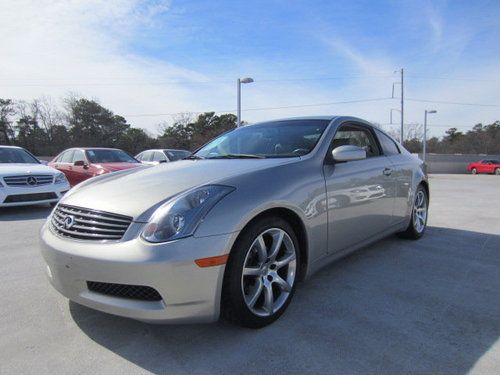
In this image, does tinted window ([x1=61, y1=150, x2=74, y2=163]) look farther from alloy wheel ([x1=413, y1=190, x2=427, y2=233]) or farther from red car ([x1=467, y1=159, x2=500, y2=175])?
red car ([x1=467, y1=159, x2=500, y2=175])

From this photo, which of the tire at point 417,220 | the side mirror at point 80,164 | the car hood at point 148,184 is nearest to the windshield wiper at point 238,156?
the car hood at point 148,184

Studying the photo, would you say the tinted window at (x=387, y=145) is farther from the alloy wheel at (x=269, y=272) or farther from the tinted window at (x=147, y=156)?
the tinted window at (x=147, y=156)

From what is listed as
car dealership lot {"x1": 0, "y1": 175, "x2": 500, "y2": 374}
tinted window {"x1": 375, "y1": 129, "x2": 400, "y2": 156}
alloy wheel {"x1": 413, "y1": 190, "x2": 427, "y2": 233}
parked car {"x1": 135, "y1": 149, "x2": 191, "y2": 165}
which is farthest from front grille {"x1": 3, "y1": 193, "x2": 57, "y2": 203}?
alloy wheel {"x1": 413, "y1": 190, "x2": 427, "y2": 233}

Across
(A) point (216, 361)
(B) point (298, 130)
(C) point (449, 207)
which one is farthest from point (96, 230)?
(C) point (449, 207)

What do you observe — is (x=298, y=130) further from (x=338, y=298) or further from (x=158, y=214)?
(x=158, y=214)

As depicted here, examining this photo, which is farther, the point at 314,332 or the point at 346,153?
the point at 346,153

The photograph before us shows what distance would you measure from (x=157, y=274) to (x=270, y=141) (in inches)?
74.9

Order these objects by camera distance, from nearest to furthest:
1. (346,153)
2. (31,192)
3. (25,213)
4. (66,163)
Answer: (346,153)
(31,192)
(25,213)
(66,163)

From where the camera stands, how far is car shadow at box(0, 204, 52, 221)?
708cm

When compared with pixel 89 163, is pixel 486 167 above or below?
below

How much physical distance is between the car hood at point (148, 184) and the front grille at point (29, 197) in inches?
202

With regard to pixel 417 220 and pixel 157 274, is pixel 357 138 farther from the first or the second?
pixel 157 274

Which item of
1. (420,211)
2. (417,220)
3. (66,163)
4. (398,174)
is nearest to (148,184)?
(398,174)

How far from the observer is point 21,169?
308 inches
